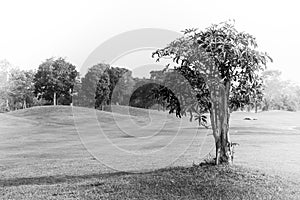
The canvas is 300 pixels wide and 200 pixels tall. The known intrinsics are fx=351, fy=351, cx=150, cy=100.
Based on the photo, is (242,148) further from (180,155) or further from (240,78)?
(240,78)

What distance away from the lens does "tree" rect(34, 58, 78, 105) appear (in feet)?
119

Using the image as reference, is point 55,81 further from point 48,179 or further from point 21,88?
point 48,179

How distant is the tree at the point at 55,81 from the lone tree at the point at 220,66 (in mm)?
30507

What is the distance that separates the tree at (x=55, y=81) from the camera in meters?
36.2

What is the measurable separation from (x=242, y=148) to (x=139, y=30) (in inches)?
268

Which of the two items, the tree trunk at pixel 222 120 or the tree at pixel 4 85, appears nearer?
the tree trunk at pixel 222 120

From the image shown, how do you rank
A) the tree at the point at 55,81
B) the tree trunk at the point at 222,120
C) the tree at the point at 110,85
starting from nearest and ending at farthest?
the tree trunk at the point at 222,120 < the tree at the point at 110,85 < the tree at the point at 55,81

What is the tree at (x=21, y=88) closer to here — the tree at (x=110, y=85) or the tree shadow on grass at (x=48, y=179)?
the tree at (x=110, y=85)

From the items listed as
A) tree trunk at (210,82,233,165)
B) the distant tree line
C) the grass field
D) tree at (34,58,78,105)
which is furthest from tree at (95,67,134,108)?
tree at (34,58,78,105)

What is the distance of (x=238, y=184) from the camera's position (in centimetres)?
612

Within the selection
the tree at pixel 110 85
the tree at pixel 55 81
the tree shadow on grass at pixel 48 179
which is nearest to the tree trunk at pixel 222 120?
the tree shadow on grass at pixel 48 179

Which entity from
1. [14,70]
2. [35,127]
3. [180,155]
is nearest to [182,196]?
[180,155]

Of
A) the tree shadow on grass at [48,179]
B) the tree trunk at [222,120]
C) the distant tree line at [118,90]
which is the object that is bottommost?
the tree shadow on grass at [48,179]

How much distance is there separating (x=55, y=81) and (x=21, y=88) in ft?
23.1
